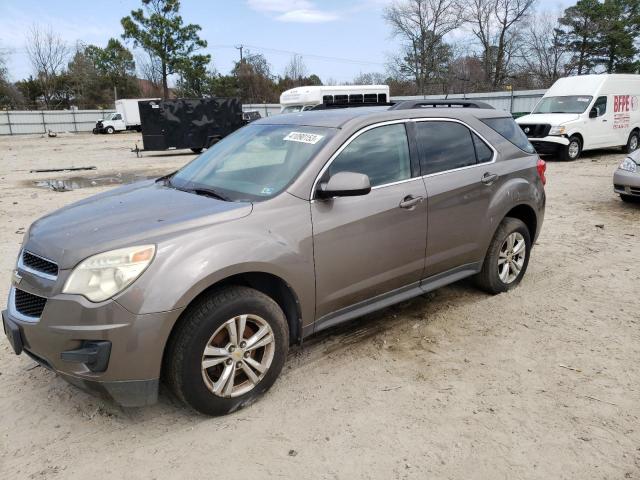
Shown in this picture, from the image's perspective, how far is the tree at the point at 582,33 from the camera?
44.0 m

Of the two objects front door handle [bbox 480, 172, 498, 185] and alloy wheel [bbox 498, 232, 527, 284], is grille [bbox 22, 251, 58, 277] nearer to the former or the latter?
front door handle [bbox 480, 172, 498, 185]

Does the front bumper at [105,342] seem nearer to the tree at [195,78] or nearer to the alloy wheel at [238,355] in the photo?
the alloy wheel at [238,355]

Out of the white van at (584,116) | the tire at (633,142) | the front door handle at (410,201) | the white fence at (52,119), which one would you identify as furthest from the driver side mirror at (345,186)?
the white fence at (52,119)

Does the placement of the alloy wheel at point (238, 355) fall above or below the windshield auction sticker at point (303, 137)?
below

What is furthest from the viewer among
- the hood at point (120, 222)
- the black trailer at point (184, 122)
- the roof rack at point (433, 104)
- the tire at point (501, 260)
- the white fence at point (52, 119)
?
the white fence at point (52, 119)

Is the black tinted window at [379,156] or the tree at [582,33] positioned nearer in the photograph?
the black tinted window at [379,156]

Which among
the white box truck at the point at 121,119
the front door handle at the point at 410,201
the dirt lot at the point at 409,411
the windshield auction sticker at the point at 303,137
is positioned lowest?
Answer: the dirt lot at the point at 409,411

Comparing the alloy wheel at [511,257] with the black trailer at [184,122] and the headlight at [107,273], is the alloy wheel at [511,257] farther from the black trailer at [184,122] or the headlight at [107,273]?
the black trailer at [184,122]

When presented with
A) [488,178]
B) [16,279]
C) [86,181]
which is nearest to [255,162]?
[16,279]

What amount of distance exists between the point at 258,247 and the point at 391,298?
1.28 metres

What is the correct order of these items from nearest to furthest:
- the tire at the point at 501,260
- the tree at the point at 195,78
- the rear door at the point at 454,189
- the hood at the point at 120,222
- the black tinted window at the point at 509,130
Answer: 1. the hood at the point at 120,222
2. the rear door at the point at 454,189
3. the tire at the point at 501,260
4. the black tinted window at the point at 509,130
5. the tree at the point at 195,78

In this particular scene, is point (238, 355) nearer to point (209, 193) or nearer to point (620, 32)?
point (209, 193)

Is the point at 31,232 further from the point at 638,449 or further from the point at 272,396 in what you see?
the point at 638,449

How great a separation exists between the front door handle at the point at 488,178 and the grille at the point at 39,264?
10.6 ft
